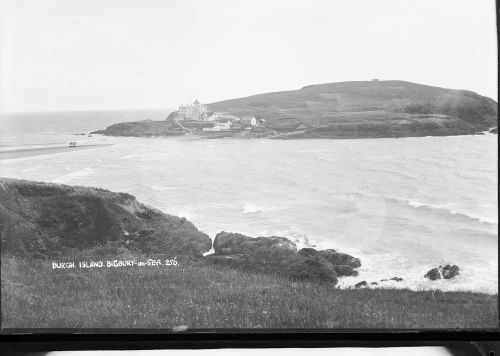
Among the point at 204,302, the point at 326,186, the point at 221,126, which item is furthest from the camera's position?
the point at 221,126

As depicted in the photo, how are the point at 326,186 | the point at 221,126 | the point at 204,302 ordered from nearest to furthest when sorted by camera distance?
the point at 204,302, the point at 326,186, the point at 221,126

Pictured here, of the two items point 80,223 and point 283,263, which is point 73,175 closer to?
point 80,223

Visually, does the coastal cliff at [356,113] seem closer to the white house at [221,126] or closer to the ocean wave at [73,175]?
the white house at [221,126]

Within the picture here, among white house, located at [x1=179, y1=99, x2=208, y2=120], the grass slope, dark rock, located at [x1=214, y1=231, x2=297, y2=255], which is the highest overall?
white house, located at [x1=179, y1=99, x2=208, y2=120]

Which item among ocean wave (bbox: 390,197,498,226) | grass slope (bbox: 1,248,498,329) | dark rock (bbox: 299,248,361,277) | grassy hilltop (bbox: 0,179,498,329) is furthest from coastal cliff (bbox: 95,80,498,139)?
grass slope (bbox: 1,248,498,329)

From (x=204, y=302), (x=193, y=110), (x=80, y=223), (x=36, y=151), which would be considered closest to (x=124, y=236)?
(x=80, y=223)

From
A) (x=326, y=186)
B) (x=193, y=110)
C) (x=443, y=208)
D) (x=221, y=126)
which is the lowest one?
(x=443, y=208)
